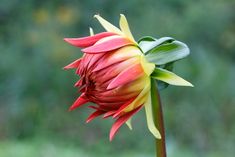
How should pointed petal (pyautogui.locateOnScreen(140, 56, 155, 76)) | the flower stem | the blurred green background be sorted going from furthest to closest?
the blurred green background → pointed petal (pyautogui.locateOnScreen(140, 56, 155, 76)) → the flower stem

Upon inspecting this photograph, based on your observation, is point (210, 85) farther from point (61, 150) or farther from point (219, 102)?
point (61, 150)

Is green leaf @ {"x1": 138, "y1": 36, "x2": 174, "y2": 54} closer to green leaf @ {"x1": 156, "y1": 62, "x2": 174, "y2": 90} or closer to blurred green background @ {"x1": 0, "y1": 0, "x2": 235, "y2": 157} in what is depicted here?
green leaf @ {"x1": 156, "y1": 62, "x2": 174, "y2": 90}

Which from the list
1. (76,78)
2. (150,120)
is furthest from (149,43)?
(76,78)

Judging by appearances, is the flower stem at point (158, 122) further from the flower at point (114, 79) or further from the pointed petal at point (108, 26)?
the pointed petal at point (108, 26)

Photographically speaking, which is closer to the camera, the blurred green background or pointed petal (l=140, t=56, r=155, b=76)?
pointed petal (l=140, t=56, r=155, b=76)

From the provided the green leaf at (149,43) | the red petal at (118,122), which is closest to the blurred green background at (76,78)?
the green leaf at (149,43)

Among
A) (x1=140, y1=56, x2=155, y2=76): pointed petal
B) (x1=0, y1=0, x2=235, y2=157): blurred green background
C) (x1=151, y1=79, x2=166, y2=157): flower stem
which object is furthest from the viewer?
(x1=0, y1=0, x2=235, y2=157): blurred green background

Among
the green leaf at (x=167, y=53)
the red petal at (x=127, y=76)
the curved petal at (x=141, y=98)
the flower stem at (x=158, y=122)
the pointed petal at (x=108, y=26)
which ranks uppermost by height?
the pointed petal at (x=108, y=26)

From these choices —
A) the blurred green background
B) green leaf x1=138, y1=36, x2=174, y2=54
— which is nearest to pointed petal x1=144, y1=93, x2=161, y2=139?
green leaf x1=138, y1=36, x2=174, y2=54

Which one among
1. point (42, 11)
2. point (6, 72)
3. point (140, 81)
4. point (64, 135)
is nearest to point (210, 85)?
point (64, 135)
